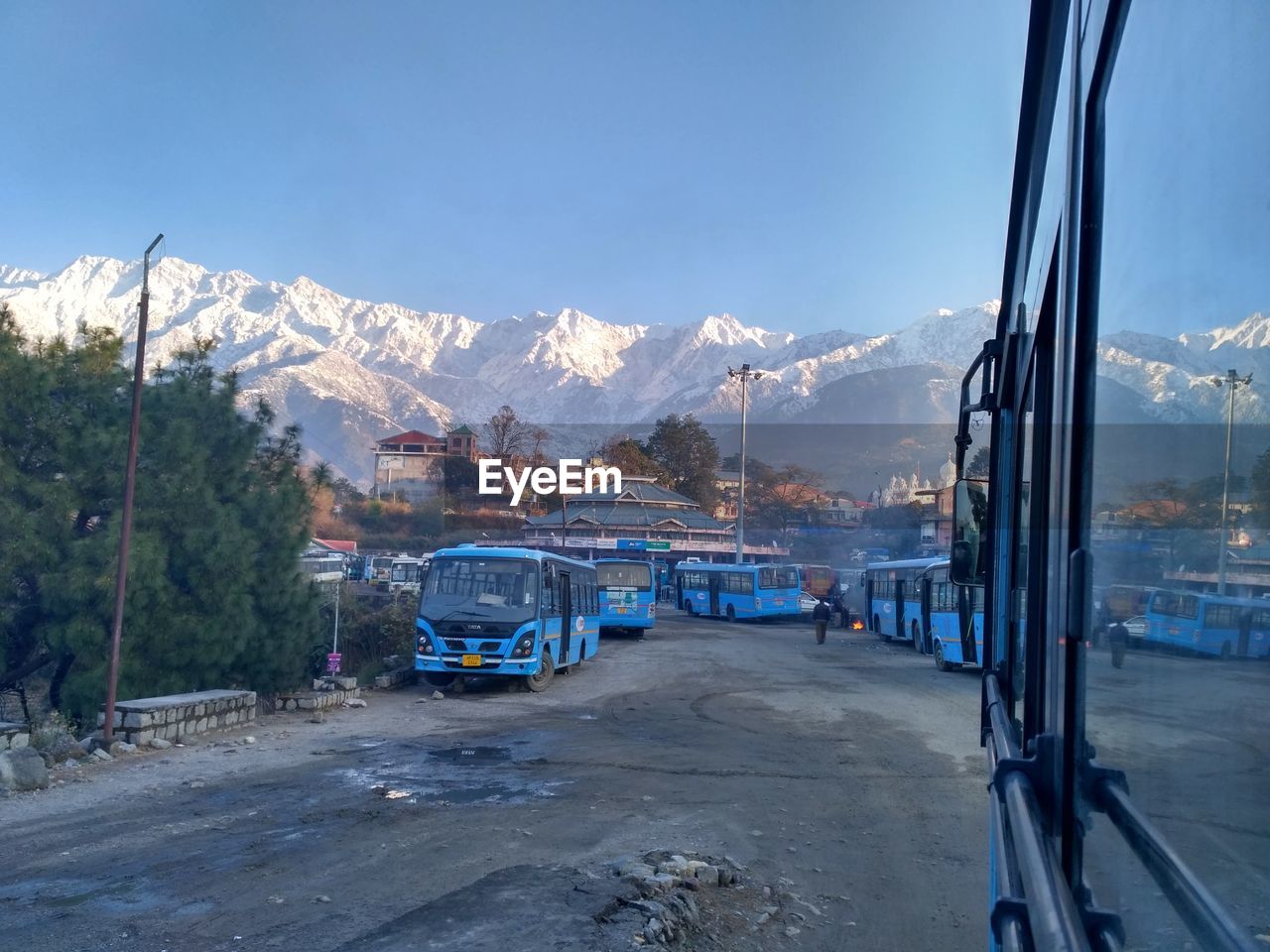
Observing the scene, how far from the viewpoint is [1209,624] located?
1.13 metres

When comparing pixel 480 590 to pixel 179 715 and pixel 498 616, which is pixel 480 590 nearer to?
pixel 498 616

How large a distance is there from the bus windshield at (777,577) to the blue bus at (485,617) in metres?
21.9

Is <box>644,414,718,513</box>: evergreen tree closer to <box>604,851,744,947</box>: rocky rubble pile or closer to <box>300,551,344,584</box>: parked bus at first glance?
<box>300,551,344,584</box>: parked bus

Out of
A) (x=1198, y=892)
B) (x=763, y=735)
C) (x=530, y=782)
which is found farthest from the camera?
(x=763, y=735)


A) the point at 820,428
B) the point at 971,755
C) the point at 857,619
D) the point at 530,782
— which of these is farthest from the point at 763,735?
the point at 820,428

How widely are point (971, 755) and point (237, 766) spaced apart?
822cm

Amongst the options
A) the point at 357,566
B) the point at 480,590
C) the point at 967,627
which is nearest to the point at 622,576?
the point at 357,566

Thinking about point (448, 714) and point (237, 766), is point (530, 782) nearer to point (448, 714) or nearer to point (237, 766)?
point (237, 766)

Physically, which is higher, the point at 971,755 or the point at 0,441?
the point at 0,441

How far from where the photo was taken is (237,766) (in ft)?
34.8

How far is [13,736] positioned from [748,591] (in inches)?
1239

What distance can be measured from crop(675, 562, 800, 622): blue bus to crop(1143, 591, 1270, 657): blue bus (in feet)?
127

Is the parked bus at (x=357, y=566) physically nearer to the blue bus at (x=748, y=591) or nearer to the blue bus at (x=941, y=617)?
the blue bus at (x=748, y=591)

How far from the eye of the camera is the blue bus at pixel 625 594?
32.5 m
